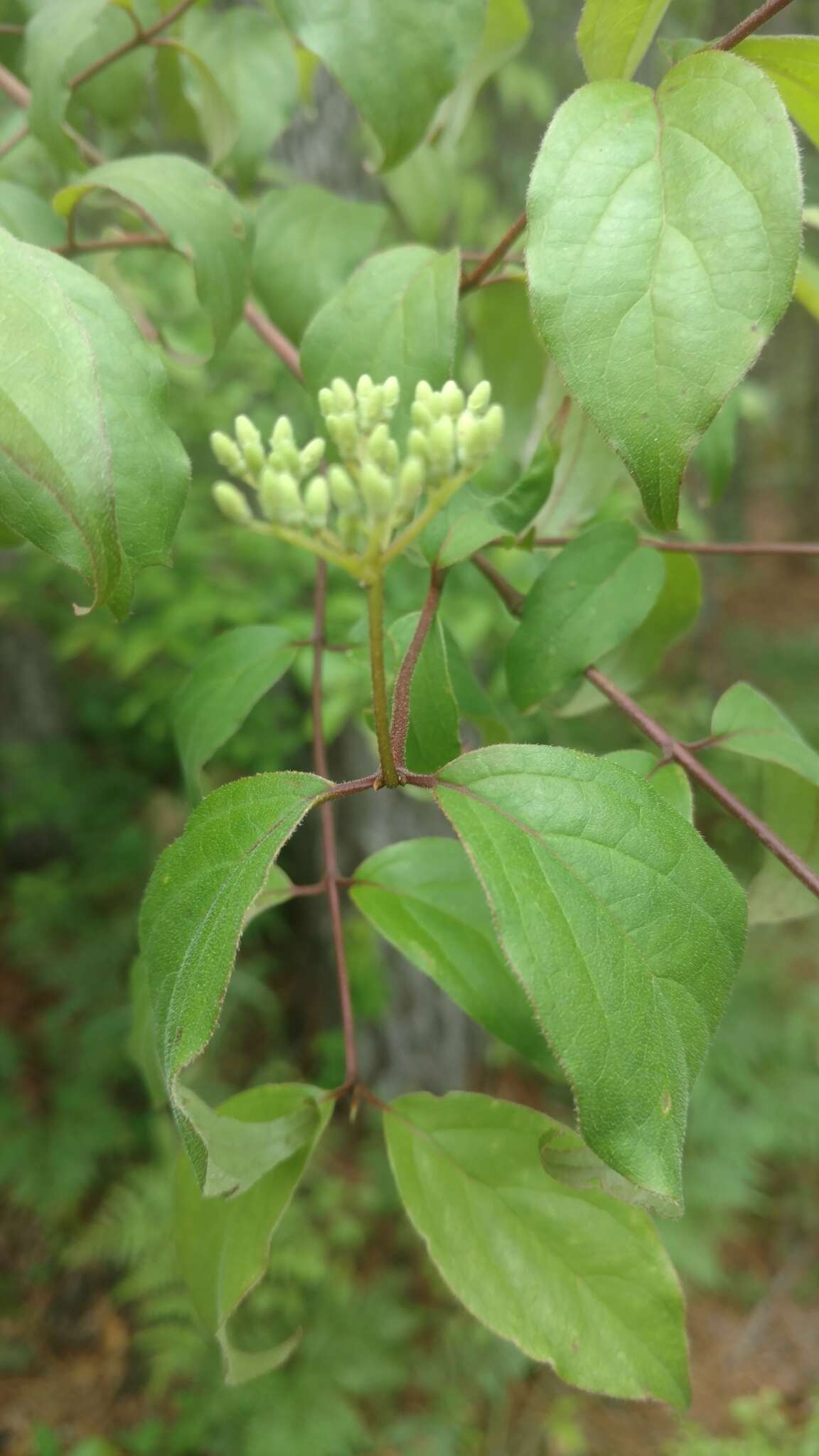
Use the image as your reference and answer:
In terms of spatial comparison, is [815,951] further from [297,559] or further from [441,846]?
[441,846]

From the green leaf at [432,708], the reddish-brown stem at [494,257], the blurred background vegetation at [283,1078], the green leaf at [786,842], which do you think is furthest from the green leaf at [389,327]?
the blurred background vegetation at [283,1078]

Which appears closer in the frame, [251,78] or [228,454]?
[228,454]

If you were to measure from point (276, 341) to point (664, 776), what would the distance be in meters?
0.53

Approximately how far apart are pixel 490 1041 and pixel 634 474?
2.96m

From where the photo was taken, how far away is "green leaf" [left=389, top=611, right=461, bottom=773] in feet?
2.03

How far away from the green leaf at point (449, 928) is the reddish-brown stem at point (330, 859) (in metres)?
0.02

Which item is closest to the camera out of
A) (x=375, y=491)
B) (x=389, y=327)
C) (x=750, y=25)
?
(x=375, y=491)

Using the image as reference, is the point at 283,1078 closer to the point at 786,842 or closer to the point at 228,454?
the point at 786,842

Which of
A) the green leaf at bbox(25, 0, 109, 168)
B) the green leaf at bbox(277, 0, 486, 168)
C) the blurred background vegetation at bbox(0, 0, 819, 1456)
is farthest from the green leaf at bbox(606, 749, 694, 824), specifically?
the blurred background vegetation at bbox(0, 0, 819, 1456)

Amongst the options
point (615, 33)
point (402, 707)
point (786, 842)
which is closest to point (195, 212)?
point (615, 33)

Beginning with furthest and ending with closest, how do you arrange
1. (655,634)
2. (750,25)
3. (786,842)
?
(655,634), (786,842), (750,25)

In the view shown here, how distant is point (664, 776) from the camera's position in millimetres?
665

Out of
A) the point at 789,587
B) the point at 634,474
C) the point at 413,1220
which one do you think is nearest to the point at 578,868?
the point at 634,474

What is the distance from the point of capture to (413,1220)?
66cm
